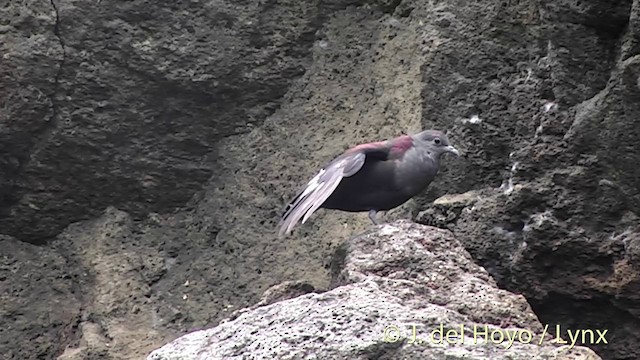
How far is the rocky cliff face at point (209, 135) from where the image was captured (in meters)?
4.73

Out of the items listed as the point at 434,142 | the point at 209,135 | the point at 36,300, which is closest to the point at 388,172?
the point at 434,142

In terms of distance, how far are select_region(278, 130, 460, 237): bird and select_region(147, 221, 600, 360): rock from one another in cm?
96

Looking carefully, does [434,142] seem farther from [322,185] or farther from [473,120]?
[322,185]

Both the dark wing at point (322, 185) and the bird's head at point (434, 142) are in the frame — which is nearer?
the dark wing at point (322, 185)

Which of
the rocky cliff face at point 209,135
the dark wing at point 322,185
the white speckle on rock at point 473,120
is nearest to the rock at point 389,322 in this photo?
the dark wing at point 322,185

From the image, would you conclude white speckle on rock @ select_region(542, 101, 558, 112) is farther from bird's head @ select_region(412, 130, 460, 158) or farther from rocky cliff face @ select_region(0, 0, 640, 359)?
bird's head @ select_region(412, 130, 460, 158)

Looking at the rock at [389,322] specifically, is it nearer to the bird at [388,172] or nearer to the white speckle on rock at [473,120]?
the bird at [388,172]

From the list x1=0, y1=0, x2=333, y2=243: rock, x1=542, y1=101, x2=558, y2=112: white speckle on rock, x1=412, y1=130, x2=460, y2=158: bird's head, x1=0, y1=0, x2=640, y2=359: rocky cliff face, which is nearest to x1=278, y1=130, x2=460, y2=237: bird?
x1=412, y1=130, x2=460, y2=158: bird's head

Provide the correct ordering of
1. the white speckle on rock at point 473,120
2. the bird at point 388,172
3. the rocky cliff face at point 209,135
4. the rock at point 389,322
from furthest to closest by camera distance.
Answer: the white speckle on rock at point 473,120
the rocky cliff face at point 209,135
the bird at point 388,172
the rock at point 389,322

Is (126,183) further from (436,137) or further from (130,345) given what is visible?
(436,137)

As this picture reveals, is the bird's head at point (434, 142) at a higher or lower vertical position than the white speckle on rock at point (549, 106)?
lower

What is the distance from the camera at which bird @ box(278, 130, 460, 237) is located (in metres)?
4.61

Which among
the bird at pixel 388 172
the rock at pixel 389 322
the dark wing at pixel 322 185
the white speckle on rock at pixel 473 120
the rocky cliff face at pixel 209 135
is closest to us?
the rock at pixel 389 322

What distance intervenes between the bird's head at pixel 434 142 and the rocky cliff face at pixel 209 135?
18cm
